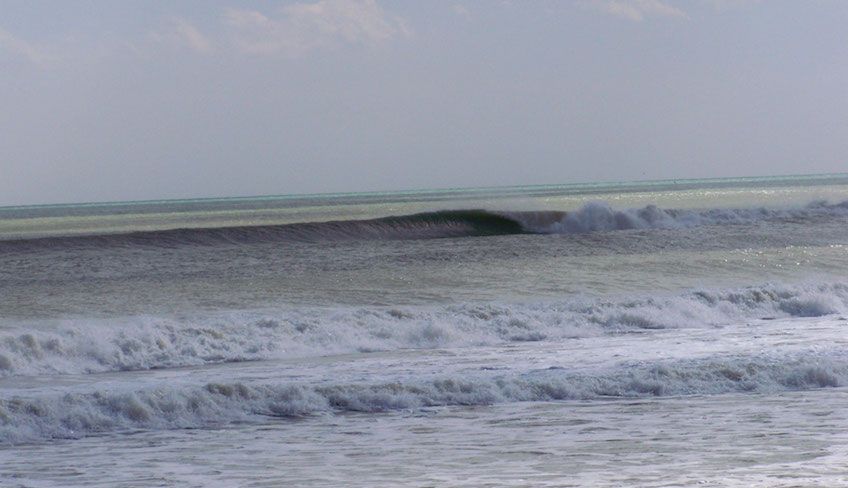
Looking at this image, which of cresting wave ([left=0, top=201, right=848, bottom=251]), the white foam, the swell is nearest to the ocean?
the swell

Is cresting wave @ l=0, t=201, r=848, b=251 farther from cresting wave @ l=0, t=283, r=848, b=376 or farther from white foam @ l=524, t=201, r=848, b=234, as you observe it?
cresting wave @ l=0, t=283, r=848, b=376

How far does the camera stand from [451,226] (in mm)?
A: 37562

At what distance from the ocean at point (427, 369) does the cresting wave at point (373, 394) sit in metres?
0.03

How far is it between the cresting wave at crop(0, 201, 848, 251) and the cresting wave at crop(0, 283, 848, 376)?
45.9 feet

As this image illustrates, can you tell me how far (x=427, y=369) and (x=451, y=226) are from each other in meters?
25.7

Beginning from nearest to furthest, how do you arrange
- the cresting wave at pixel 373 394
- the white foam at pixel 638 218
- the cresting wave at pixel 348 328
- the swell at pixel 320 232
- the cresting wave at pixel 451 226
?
1. the cresting wave at pixel 373 394
2. the cresting wave at pixel 348 328
3. the swell at pixel 320 232
4. the cresting wave at pixel 451 226
5. the white foam at pixel 638 218

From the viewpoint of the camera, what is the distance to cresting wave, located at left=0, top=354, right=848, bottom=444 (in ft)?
31.4

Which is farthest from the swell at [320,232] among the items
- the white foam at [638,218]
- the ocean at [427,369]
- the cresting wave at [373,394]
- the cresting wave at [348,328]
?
the cresting wave at [373,394]

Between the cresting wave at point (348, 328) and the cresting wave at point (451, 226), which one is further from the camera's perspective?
the cresting wave at point (451, 226)

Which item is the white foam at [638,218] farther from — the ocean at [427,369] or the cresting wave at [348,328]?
the cresting wave at [348,328]

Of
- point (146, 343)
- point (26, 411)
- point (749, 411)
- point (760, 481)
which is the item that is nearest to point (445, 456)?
point (760, 481)

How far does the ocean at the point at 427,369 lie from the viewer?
25.9 feet

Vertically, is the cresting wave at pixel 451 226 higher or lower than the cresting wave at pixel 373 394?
higher

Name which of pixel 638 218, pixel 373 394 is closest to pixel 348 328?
pixel 373 394
